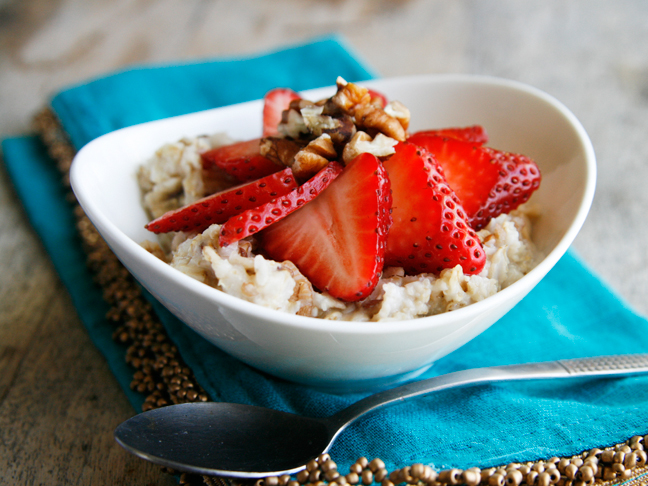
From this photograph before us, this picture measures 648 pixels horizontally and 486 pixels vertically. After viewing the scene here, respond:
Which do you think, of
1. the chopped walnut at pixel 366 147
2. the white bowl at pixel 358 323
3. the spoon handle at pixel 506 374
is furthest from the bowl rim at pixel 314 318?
the chopped walnut at pixel 366 147

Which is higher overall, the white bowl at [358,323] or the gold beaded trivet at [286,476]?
the white bowl at [358,323]

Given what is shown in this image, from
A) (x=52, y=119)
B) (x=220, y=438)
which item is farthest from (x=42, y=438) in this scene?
(x=52, y=119)

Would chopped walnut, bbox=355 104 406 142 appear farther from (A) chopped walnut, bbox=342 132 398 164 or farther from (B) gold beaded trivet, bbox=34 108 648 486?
(B) gold beaded trivet, bbox=34 108 648 486

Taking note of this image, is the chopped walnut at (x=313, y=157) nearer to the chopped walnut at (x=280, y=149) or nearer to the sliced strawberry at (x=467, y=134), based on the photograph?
the chopped walnut at (x=280, y=149)

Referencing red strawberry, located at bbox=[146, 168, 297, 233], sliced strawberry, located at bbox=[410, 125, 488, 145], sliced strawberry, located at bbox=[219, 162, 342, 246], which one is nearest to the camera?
sliced strawberry, located at bbox=[219, 162, 342, 246]

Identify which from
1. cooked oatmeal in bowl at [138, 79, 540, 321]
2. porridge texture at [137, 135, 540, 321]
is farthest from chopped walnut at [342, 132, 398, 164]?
porridge texture at [137, 135, 540, 321]

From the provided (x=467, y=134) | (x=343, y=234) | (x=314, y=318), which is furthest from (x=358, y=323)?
(x=467, y=134)

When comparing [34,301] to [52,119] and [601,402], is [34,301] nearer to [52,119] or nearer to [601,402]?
[52,119]

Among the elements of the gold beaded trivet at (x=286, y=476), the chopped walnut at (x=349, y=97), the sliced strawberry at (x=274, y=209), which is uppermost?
the chopped walnut at (x=349, y=97)

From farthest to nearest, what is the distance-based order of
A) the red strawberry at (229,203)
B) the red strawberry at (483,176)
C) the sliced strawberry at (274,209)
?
the red strawberry at (483,176) < the red strawberry at (229,203) < the sliced strawberry at (274,209)
